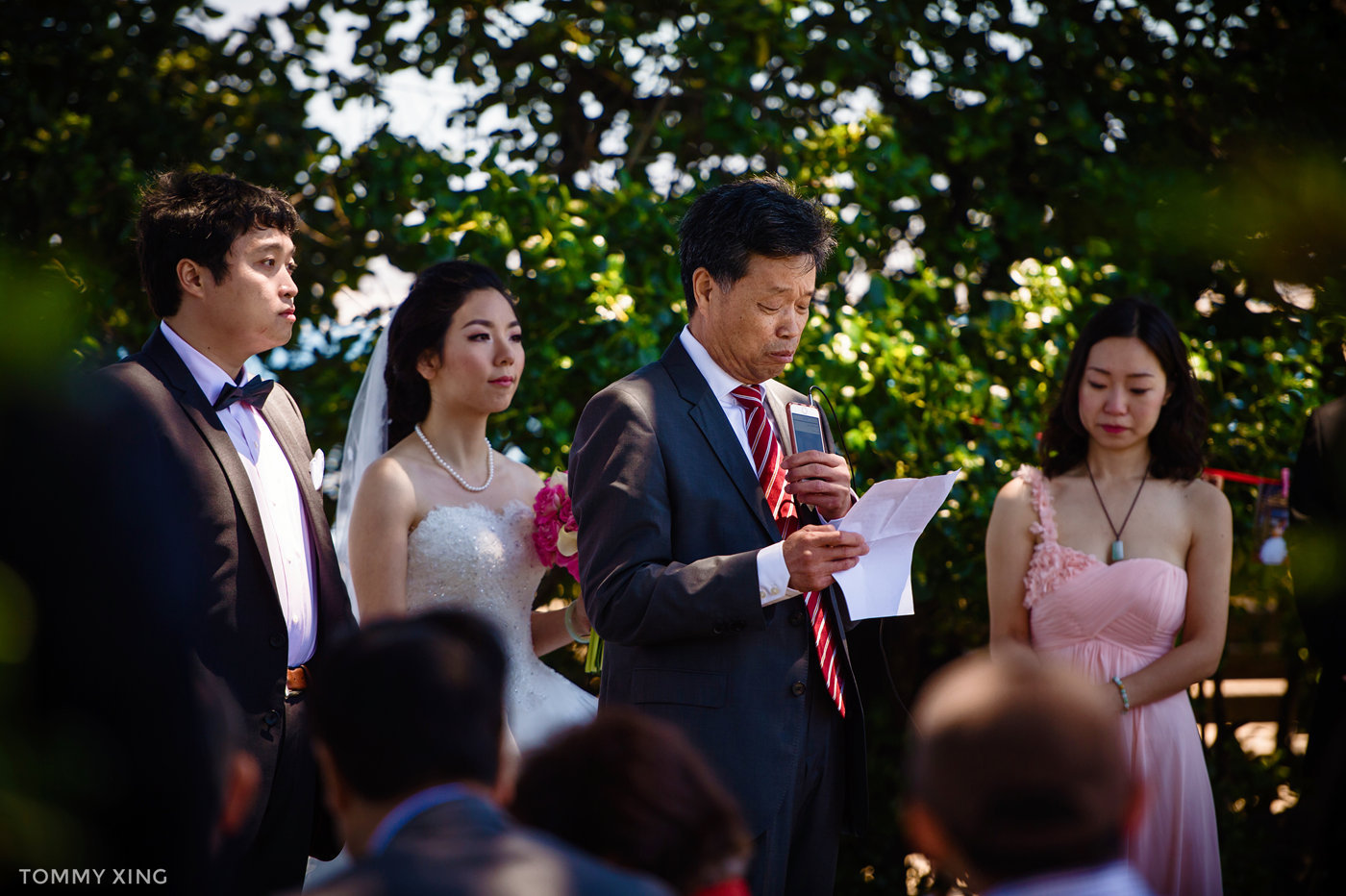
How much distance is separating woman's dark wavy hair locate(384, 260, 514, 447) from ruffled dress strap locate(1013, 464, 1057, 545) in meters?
1.78

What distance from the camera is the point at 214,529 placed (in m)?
2.43

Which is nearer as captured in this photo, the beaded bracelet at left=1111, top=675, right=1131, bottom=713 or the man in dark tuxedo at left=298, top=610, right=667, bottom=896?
the man in dark tuxedo at left=298, top=610, right=667, bottom=896

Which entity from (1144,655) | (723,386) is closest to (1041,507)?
(1144,655)

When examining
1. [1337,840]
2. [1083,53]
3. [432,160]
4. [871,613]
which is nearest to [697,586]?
[871,613]

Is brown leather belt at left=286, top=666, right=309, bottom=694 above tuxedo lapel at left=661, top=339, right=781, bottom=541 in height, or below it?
below

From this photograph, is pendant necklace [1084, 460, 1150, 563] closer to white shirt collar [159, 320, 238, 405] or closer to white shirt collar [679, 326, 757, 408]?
white shirt collar [679, 326, 757, 408]

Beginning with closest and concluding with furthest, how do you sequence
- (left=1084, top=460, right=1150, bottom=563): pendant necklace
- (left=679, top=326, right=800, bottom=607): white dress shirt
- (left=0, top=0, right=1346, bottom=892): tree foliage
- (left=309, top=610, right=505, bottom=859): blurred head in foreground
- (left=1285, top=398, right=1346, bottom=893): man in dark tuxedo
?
1. (left=309, top=610, right=505, bottom=859): blurred head in foreground
2. (left=1285, top=398, right=1346, bottom=893): man in dark tuxedo
3. (left=679, top=326, right=800, bottom=607): white dress shirt
4. (left=1084, top=460, right=1150, bottom=563): pendant necklace
5. (left=0, top=0, right=1346, bottom=892): tree foliage

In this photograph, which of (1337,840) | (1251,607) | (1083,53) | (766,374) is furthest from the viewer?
(1251,607)

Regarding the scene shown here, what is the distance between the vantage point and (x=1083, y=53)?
481cm

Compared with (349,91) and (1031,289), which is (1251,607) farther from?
(349,91)

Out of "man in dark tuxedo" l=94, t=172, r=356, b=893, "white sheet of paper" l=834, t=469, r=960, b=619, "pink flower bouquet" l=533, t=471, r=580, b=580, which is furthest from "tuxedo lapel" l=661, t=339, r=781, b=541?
"man in dark tuxedo" l=94, t=172, r=356, b=893

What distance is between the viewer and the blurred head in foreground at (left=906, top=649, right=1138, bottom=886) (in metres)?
1.33

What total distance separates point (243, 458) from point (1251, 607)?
4699mm

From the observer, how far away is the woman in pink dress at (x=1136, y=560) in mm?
3201
